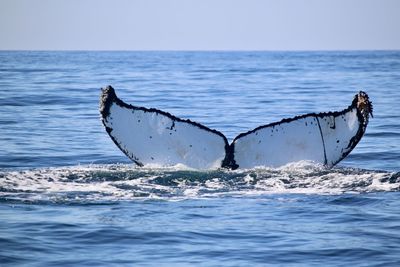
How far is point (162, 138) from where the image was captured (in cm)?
962

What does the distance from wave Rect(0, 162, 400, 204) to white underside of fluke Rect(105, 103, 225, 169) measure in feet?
0.63

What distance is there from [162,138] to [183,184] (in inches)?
22.7

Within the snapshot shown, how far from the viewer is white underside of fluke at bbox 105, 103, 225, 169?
376 inches

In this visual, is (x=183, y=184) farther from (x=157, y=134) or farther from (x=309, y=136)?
(x=309, y=136)

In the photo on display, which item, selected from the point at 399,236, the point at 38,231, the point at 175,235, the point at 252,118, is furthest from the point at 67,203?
the point at 252,118

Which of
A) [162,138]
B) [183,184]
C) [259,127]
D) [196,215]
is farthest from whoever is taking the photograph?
[183,184]

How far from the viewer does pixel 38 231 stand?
817 cm

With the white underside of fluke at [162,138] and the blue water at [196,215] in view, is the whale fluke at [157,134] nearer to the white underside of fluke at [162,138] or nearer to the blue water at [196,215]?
the white underside of fluke at [162,138]

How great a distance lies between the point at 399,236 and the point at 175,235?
2.03 meters

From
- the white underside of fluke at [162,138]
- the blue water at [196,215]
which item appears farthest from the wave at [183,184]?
the white underside of fluke at [162,138]

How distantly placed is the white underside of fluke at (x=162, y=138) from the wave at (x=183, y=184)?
0.63 feet

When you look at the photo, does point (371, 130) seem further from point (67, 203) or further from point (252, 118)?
point (67, 203)

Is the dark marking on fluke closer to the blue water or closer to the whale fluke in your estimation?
the whale fluke

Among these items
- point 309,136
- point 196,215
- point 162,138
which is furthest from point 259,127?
point 196,215
